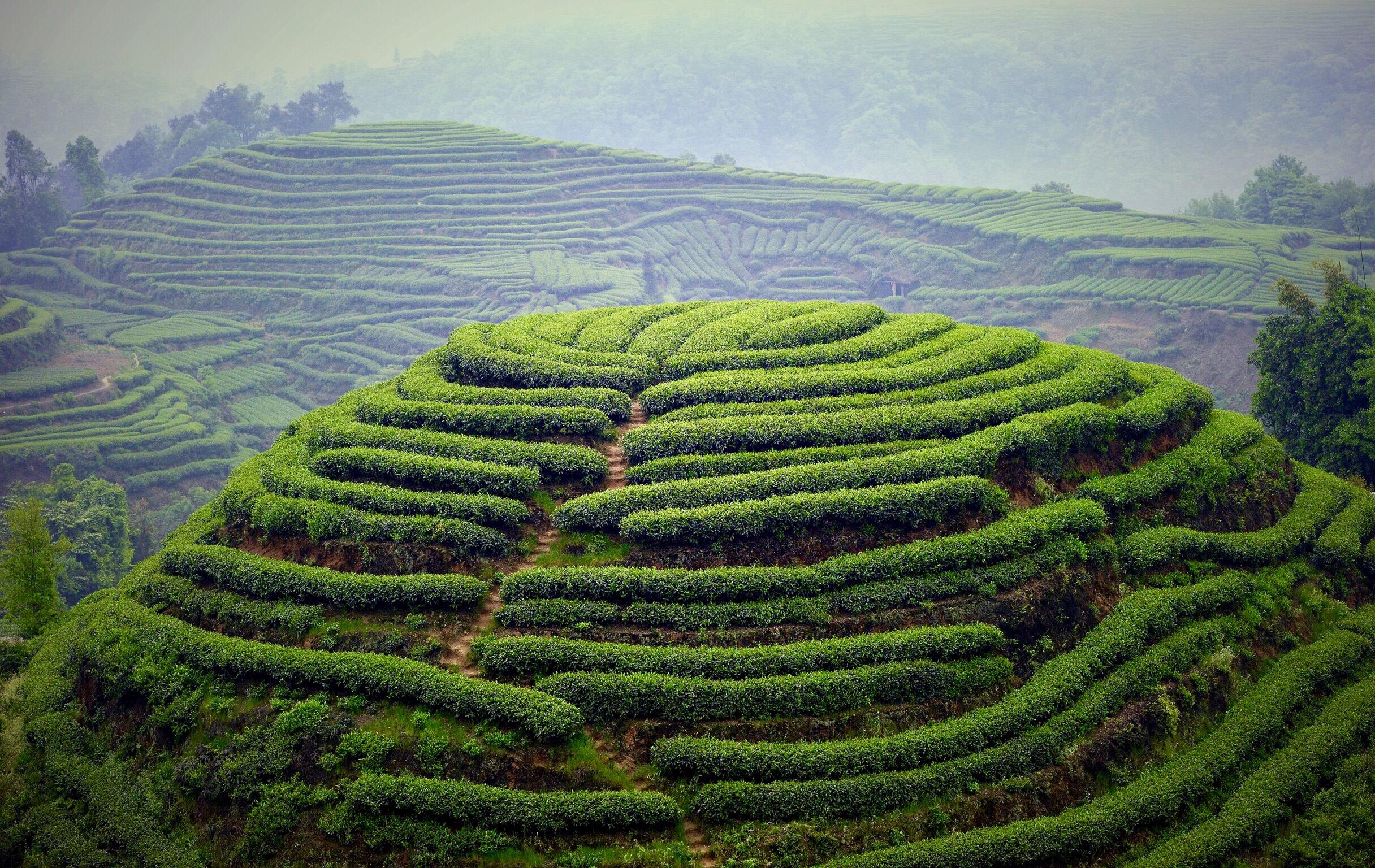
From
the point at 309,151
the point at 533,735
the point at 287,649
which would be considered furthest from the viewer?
the point at 309,151

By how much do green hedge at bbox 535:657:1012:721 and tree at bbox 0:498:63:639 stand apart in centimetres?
2030

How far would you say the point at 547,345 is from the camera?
1156 inches

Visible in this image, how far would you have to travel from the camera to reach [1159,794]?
1825 centimetres

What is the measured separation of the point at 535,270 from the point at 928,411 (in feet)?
204

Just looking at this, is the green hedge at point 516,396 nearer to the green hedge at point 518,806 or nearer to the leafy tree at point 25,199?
the green hedge at point 518,806

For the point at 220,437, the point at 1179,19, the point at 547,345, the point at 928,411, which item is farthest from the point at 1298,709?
the point at 1179,19

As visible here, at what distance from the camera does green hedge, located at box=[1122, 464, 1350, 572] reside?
23359 mm

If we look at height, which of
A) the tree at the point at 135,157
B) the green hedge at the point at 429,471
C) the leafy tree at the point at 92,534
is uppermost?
the tree at the point at 135,157

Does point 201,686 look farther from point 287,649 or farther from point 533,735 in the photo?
point 533,735

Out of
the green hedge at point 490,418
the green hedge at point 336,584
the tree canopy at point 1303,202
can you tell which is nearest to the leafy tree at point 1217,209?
the tree canopy at point 1303,202

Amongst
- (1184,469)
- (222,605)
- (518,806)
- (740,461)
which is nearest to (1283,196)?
(1184,469)

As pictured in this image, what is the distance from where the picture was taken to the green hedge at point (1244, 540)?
920 inches

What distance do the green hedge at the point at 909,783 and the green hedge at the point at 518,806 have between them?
1.06m

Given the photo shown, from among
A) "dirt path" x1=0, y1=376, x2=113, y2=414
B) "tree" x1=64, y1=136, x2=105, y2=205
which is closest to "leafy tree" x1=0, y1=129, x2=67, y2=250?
"tree" x1=64, y1=136, x2=105, y2=205
